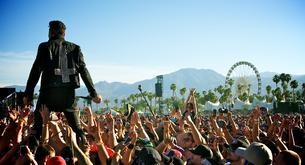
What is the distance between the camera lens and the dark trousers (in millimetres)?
4703

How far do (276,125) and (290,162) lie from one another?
3864 mm

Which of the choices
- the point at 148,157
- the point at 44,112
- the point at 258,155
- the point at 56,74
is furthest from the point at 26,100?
the point at 258,155

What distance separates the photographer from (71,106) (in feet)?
15.9

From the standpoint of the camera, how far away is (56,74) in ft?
15.3

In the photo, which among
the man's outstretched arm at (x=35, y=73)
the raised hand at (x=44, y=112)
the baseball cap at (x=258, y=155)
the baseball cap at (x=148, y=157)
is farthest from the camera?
the man's outstretched arm at (x=35, y=73)

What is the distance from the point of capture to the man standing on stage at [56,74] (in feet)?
15.3

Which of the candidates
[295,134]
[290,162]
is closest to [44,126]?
[290,162]

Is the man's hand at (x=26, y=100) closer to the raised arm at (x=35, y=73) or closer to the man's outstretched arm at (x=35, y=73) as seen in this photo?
the raised arm at (x=35, y=73)

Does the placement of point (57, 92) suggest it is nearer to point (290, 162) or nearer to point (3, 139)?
point (3, 139)

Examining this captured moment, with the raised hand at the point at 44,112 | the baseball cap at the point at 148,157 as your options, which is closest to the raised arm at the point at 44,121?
the raised hand at the point at 44,112

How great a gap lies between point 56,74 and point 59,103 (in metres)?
0.39

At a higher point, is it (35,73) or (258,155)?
(35,73)

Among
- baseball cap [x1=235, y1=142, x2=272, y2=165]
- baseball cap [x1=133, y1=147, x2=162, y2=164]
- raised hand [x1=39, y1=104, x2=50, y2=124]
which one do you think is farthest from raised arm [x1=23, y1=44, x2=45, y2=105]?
baseball cap [x1=235, y1=142, x2=272, y2=165]

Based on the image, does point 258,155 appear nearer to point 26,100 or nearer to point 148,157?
point 148,157
